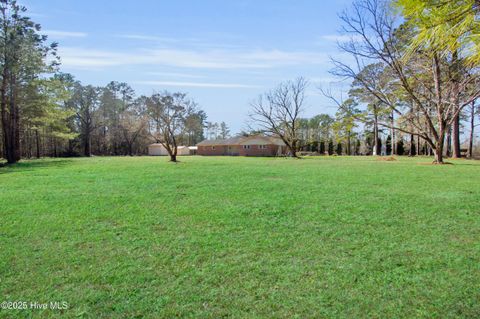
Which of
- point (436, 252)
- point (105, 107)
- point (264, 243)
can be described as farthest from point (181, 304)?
point (105, 107)

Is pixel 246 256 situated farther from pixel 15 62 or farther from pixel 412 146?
pixel 412 146

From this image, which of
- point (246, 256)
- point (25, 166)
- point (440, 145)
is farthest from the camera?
point (25, 166)

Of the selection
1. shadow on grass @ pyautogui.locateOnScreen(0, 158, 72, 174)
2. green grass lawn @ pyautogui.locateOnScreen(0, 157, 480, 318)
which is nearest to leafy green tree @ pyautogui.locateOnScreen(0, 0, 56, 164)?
shadow on grass @ pyautogui.locateOnScreen(0, 158, 72, 174)

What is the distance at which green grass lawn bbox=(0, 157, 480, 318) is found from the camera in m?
2.51

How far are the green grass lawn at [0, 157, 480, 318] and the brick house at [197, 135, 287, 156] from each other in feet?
129

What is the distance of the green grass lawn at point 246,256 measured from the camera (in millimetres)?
2508

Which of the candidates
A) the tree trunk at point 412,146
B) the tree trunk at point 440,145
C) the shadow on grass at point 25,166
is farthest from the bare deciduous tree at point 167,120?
the tree trunk at point 412,146

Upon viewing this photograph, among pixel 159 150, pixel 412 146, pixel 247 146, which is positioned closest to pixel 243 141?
pixel 247 146

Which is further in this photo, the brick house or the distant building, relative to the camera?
the distant building

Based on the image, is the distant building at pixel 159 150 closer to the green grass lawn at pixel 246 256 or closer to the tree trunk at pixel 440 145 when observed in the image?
the tree trunk at pixel 440 145

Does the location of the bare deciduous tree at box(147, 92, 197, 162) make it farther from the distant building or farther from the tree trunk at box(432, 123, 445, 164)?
the distant building

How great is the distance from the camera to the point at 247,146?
47.2 metres

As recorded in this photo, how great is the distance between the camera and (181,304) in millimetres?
2518

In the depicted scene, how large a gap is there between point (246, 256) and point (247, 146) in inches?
1730
